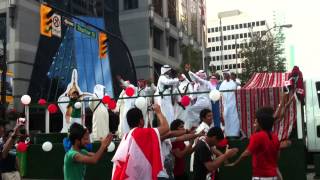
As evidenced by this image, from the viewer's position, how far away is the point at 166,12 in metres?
56.0

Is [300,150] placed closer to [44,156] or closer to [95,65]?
[44,156]

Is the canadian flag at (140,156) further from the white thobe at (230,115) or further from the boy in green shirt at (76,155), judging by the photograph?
the white thobe at (230,115)

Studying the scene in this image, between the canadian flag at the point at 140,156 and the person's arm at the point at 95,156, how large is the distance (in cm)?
27

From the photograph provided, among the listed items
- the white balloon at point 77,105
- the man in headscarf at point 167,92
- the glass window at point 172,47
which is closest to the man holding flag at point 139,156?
the man in headscarf at point 167,92

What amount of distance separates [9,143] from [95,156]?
2012 mm

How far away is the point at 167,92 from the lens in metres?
13.5

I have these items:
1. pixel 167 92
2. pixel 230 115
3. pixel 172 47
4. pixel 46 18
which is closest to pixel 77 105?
pixel 167 92

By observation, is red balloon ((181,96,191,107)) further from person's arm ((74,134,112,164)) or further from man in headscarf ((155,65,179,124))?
person's arm ((74,134,112,164))

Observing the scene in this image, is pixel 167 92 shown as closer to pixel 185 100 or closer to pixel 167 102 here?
pixel 167 102

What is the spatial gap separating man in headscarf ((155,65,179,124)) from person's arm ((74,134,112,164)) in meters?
7.03

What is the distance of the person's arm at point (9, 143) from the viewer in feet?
22.3

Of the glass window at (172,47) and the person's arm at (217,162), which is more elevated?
the glass window at (172,47)

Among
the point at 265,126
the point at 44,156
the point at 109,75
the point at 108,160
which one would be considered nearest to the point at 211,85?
the point at 108,160

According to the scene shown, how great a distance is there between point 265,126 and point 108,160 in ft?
23.7
